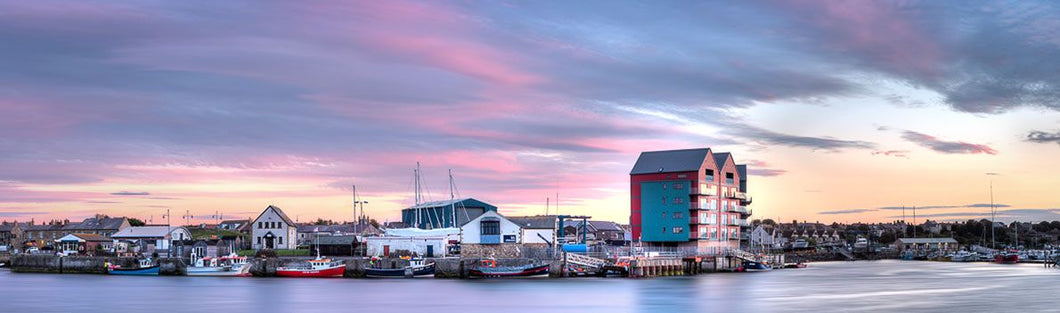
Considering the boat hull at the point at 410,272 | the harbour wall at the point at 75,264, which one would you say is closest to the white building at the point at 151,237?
the harbour wall at the point at 75,264

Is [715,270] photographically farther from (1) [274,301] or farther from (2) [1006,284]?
(1) [274,301]

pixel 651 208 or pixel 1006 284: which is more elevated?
pixel 651 208

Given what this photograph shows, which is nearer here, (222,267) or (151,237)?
(222,267)

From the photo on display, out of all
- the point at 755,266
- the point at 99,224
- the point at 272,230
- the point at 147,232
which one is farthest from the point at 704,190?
the point at 99,224

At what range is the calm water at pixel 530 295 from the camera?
6353 centimetres

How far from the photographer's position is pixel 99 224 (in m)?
164

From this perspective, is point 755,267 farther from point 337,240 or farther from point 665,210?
point 337,240

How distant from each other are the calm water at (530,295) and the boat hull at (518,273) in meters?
1.52

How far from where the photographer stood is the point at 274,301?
68.4m

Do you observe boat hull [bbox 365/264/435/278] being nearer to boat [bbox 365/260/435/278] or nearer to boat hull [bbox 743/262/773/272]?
boat [bbox 365/260/435/278]

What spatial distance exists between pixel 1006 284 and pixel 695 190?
32.4 m

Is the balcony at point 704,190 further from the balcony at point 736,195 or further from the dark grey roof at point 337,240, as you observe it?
the dark grey roof at point 337,240

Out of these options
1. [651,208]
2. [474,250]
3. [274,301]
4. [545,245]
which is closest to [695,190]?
[651,208]

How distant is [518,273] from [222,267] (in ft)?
101
